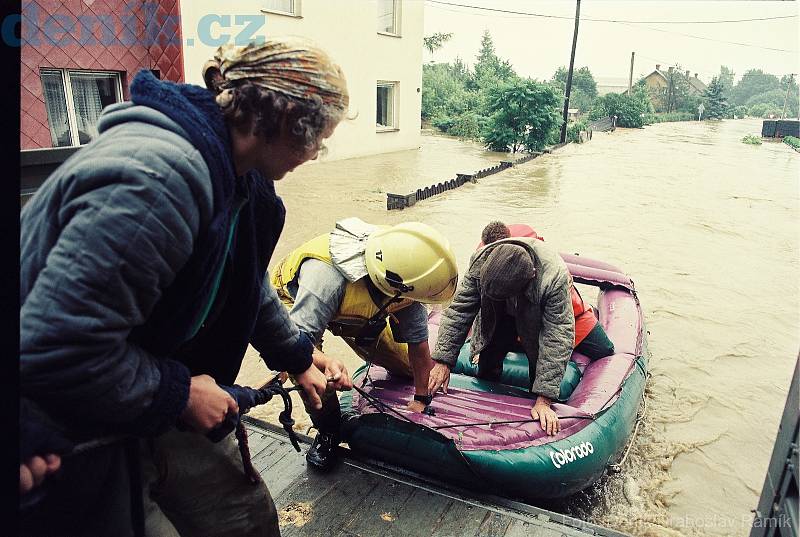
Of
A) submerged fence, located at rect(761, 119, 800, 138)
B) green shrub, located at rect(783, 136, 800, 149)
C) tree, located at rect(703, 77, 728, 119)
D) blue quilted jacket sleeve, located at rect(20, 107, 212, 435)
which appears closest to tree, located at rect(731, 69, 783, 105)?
tree, located at rect(703, 77, 728, 119)

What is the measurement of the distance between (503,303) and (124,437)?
2693mm

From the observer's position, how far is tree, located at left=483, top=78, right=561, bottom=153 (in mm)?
20641

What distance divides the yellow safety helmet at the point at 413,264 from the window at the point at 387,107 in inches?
634

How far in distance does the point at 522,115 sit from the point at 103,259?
2100 cm

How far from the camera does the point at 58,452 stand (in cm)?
104

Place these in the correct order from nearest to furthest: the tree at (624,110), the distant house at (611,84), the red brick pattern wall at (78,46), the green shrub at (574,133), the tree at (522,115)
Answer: the red brick pattern wall at (78,46), the tree at (522,115), the green shrub at (574,133), the tree at (624,110), the distant house at (611,84)

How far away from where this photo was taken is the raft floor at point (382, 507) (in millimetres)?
2557

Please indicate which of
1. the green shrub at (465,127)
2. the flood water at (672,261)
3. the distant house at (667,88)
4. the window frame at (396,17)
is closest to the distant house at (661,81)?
the distant house at (667,88)

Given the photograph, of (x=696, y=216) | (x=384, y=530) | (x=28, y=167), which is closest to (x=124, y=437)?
(x=384, y=530)

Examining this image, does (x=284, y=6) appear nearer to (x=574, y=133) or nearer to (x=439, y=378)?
(x=439, y=378)

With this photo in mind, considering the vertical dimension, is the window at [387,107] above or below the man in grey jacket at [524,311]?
above

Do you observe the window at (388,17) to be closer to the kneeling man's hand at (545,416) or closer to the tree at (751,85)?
the kneeling man's hand at (545,416)

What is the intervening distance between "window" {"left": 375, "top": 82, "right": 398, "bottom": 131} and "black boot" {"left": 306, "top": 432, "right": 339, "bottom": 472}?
15965mm

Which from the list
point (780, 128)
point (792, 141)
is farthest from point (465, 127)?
point (780, 128)
